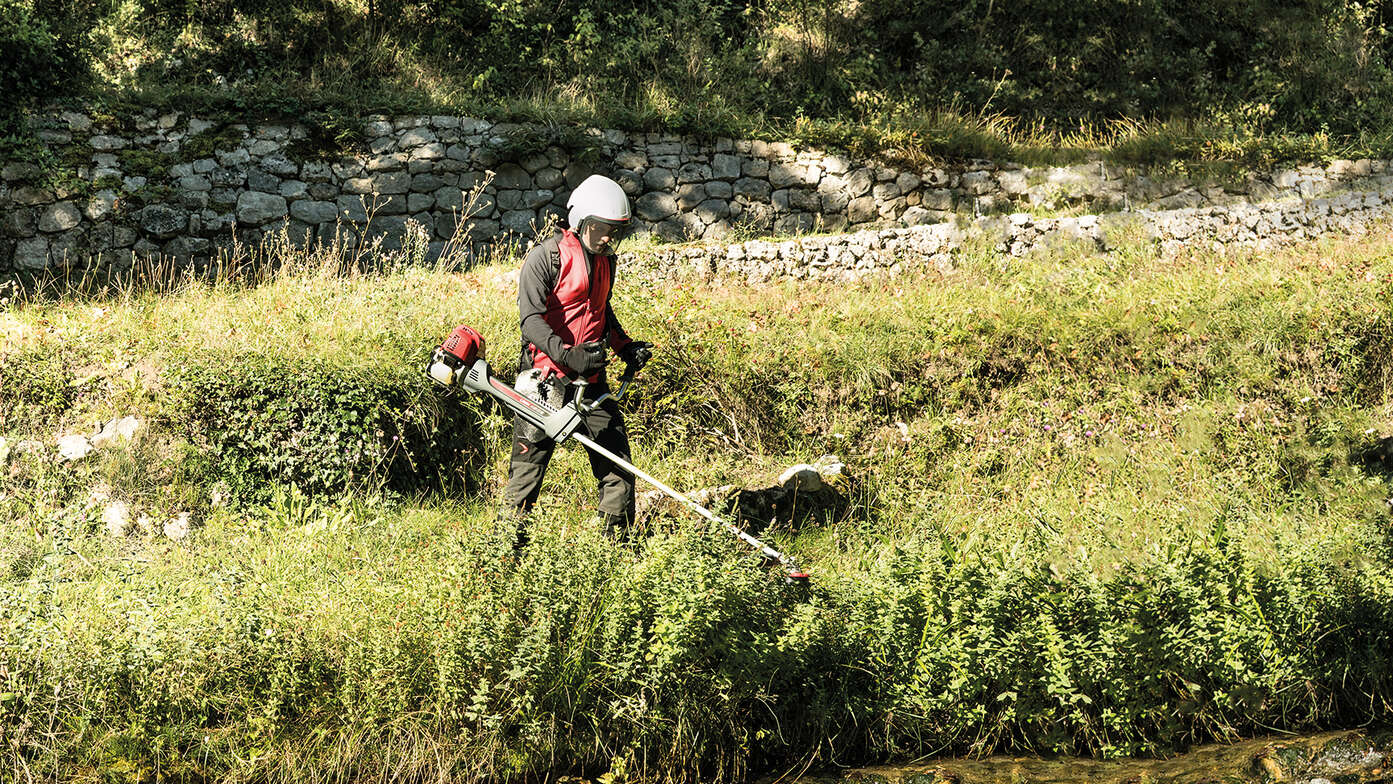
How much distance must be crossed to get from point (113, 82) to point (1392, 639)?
523 inches

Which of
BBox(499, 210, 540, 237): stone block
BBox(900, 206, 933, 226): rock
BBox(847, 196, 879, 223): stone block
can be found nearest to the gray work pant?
BBox(499, 210, 540, 237): stone block

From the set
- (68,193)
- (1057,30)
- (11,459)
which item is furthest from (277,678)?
(1057,30)

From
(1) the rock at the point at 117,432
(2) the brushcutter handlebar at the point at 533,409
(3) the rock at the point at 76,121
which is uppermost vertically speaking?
(2) the brushcutter handlebar at the point at 533,409

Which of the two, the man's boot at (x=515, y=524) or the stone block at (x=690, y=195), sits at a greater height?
the man's boot at (x=515, y=524)

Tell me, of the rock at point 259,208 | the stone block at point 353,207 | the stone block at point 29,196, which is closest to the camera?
the stone block at point 29,196

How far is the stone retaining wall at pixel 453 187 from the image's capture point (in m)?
10.8

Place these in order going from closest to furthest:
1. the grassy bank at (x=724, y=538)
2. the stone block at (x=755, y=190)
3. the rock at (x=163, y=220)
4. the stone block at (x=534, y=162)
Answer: the grassy bank at (x=724, y=538) < the rock at (x=163, y=220) < the stone block at (x=534, y=162) < the stone block at (x=755, y=190)

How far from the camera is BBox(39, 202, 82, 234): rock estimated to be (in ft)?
34.6

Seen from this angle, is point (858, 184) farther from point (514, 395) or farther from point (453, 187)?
point (514, 395)

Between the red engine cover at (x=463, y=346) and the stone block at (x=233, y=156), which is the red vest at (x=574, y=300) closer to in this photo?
the red engine cover at (x=463, y=346)

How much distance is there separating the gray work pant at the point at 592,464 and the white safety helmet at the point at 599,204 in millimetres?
847

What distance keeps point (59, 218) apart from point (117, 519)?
19.7 ft

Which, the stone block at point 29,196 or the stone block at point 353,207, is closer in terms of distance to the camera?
the stone block at point 29,196

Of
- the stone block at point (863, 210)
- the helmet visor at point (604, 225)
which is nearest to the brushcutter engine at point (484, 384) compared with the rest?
the helmet visor at point (604, 225)
